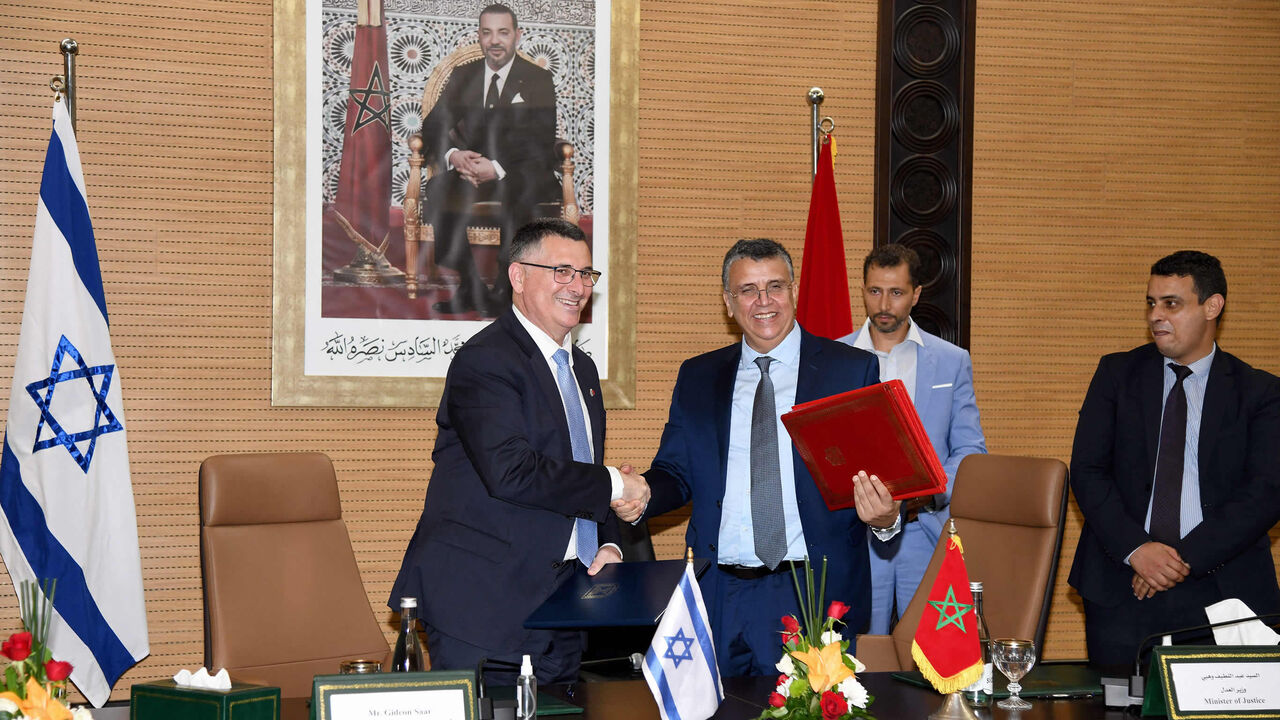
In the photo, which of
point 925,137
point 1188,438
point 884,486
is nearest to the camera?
point 884,486

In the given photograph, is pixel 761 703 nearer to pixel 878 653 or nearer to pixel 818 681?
pixel 818 681

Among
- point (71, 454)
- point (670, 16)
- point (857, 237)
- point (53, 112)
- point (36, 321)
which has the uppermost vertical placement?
point (670, 16)

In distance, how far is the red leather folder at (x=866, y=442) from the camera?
2.59 m

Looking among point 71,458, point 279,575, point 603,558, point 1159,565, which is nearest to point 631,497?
point 603,558

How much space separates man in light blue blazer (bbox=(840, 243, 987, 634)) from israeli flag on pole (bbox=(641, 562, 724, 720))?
2.07 meters

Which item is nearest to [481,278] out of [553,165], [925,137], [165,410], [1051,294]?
[553,165]

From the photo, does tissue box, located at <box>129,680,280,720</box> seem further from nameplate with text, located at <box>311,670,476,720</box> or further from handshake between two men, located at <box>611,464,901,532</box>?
handshake between two men, located at <box>611,464,901,532</box>

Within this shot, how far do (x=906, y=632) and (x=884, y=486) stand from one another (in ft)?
1.92

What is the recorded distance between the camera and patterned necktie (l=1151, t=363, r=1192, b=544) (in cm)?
351

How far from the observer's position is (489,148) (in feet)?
15.5

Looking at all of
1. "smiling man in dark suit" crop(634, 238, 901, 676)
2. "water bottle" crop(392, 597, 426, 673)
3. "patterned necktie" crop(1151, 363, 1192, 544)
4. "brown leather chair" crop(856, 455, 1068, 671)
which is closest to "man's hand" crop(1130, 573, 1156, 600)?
"patterned necktie" crop(1151, 363, 1192, 544)

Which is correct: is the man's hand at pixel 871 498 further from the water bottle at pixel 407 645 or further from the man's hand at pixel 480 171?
the man's hand at pixel 480 171

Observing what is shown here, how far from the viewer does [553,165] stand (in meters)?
4.80

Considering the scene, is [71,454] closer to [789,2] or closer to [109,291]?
[109,291]
